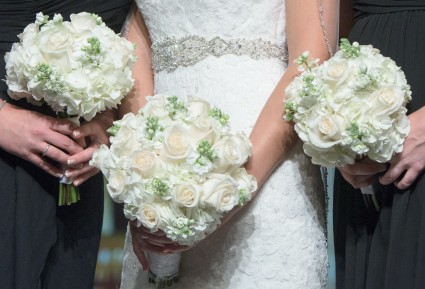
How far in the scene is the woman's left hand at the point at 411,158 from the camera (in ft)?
8.06

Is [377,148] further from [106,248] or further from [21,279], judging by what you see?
[106,248]

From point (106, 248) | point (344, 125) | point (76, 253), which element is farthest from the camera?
point (106, 248)

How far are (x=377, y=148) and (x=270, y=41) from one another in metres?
0.55

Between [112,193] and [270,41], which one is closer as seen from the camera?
[112,193]

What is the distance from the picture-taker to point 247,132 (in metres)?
2.72

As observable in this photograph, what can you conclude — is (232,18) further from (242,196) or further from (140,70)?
(242,196)

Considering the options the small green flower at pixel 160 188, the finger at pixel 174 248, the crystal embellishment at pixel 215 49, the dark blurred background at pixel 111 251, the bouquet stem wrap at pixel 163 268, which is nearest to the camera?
the small green flower at pixel 160 188

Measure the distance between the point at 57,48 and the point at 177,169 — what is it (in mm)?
529

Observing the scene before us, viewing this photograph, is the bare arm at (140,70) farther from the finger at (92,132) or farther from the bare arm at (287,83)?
the bare arm at (287,83)

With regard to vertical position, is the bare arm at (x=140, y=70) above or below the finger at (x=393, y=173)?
above

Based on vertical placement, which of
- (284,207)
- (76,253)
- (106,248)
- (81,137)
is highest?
(81,137)

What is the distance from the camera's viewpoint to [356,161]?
2537 millimetres

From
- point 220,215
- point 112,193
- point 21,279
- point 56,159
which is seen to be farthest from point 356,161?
point 21,279

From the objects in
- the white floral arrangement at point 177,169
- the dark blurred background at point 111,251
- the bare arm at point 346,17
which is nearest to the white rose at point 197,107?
the white floral arrangement at point 177,169
